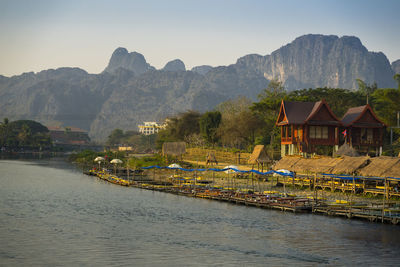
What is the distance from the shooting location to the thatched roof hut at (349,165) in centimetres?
4566

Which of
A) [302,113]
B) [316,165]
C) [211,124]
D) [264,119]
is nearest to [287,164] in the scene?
[316,165]

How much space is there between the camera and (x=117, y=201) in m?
51.6

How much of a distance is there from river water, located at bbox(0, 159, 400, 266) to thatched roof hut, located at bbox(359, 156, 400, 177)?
856cm

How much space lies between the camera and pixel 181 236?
1310 inches

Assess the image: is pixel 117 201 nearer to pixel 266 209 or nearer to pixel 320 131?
pixel 266 209

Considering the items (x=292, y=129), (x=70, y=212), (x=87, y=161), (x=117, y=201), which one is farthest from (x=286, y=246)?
(x=87, y=161)

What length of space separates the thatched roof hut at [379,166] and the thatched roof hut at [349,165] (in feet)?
2.14

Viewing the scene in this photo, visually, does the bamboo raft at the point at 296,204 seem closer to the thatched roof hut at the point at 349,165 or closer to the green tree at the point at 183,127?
the thatched roof hut at the point at 349,165

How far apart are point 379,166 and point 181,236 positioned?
21505mm

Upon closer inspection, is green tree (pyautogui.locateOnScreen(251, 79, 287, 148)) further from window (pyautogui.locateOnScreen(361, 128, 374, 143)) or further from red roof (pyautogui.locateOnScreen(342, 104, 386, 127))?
window (pyautogui.locateOnScreen(361, 128, 374, 143))

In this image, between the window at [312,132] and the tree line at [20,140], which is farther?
the tree line at [20,140]

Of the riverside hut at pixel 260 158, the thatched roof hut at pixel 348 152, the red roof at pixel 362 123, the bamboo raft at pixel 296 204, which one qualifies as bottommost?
the bamboo raft at pixel 296 204

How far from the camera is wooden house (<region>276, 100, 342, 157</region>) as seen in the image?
66375 mm

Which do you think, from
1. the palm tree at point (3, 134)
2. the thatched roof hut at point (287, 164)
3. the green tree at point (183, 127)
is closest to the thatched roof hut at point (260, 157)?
the thatched roof hut at point (287, 164)
